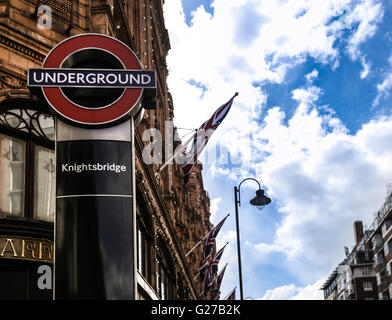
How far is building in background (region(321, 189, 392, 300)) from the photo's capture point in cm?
8812

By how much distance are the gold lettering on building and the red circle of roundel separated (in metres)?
4.66

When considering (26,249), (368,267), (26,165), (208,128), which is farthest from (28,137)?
(368,267)

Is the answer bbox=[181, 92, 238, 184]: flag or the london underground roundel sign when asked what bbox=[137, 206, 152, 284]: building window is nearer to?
bbox=[181, 92, 238, 184]: flag

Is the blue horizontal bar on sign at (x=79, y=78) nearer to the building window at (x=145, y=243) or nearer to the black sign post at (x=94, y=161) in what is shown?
the black sign post at (x=94, y=161)

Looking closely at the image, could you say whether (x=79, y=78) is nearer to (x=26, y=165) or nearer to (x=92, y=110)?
(x=92, y=110)

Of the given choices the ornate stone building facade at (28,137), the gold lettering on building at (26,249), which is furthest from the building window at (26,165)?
the gold lettering on building at (26,249)

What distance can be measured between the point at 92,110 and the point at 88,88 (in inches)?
19.1

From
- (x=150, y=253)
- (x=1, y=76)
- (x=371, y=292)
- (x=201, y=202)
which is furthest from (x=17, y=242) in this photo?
(x=371, y=292)

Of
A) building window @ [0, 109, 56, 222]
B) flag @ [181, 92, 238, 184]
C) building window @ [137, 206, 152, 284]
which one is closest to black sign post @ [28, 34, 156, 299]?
building window @ [0, 109, 56, 222]

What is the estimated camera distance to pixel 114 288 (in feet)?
37.9

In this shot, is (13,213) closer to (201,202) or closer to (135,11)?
(135,11)

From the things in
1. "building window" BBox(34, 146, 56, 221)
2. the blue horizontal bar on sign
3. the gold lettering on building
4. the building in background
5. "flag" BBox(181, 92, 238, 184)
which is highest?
the building in background

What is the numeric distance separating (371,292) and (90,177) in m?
106

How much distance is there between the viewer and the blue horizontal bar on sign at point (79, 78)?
1313 cm
